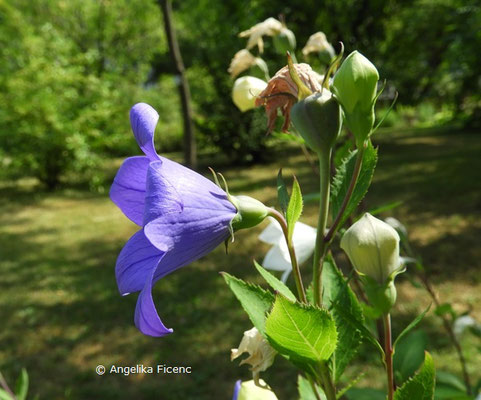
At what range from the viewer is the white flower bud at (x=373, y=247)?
0.51 meters

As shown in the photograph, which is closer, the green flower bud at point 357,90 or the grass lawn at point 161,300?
the green flower bud at point 357,90

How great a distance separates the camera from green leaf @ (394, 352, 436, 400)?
517 millimetres

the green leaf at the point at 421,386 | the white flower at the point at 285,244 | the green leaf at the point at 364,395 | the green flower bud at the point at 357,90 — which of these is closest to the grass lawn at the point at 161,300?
the green leaf at the point at 364,395

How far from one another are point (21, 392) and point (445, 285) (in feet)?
10.9

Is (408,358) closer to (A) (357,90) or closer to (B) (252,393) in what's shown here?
(B) (252,393)

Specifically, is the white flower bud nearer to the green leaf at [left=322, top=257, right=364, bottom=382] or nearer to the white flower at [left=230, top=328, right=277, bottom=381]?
the green leaf at [left=322, top=257, right=364, bottom=382]

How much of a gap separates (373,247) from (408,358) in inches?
32.3

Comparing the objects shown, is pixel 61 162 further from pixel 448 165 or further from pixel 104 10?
pixel 448 165

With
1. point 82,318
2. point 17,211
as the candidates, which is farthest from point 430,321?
point 17,211

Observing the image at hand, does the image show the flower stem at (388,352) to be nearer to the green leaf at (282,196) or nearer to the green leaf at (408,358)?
the green leaf at (282,196)

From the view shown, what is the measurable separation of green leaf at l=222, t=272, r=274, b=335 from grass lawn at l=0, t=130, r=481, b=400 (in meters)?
1.89

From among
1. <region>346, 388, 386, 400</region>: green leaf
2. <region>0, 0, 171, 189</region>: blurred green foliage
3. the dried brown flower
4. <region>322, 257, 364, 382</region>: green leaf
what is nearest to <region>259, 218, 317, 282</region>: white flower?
<region>322, 257, 364, 382</region>: green leaf

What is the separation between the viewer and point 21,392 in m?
1.44

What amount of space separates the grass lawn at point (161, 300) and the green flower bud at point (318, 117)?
6.57 ft
